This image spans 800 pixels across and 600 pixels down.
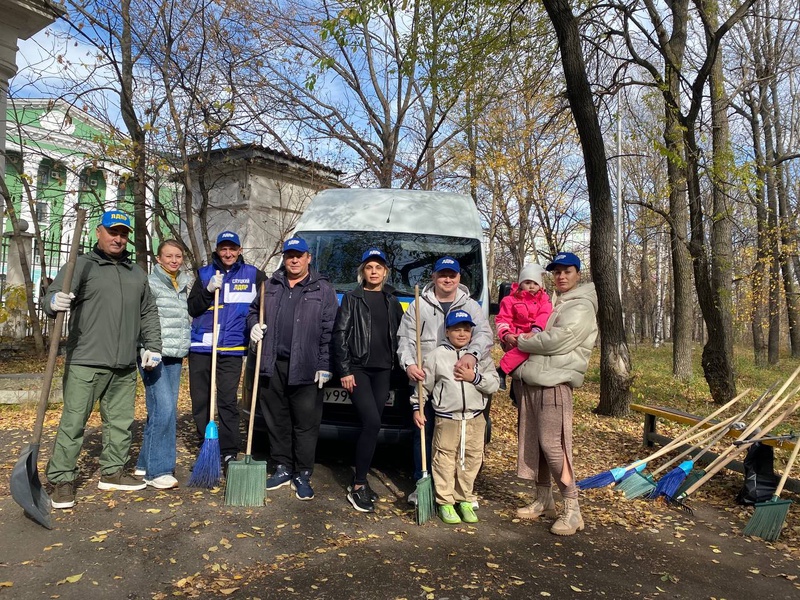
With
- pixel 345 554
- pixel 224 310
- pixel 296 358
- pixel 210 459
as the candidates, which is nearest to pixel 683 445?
pixel 345 554

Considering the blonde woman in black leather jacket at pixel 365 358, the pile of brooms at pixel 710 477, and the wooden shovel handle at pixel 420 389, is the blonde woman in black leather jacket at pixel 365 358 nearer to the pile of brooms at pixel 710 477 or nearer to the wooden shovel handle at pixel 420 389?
the wooden shovel handle at pixel 420 389

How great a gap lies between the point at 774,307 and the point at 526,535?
68.4 feet

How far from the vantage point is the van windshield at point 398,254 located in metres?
6.02

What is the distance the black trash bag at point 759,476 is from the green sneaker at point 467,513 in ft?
8.21

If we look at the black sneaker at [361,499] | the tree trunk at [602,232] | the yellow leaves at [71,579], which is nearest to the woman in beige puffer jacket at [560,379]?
the black sneaker at [361,499]

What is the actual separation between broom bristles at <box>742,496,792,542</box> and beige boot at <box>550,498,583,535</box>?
1.32 metres

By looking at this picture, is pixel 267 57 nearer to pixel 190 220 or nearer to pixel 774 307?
pixel 190 220

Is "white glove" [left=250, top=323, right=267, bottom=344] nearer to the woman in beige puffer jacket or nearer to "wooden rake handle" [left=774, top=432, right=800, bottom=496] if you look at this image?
the woman in beige puffer jacket

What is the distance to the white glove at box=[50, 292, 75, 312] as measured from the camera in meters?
3.99

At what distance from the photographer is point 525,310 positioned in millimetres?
4859

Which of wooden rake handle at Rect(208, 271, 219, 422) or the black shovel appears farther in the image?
wooden rake handle at Rect(208, 271, 219, 422)

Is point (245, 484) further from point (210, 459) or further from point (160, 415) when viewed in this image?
point (160, 415)

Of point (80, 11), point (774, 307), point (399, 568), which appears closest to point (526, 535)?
point (399, 568)

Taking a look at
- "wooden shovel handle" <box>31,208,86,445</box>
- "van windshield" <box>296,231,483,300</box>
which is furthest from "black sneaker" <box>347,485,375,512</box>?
"wooden shovel handle" <box>31,208,86,445</box>
